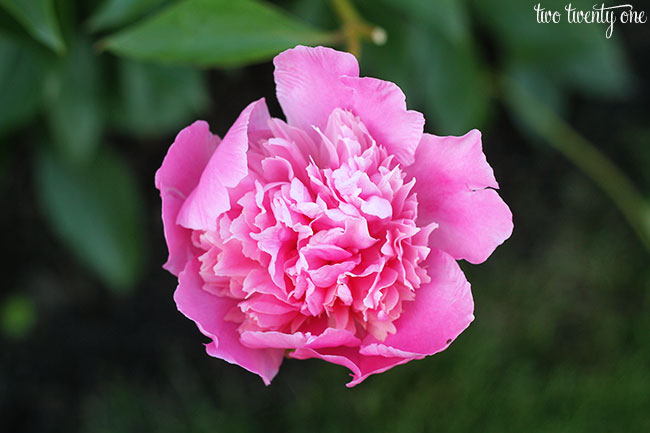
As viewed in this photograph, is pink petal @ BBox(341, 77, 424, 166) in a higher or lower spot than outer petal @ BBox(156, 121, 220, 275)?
higher

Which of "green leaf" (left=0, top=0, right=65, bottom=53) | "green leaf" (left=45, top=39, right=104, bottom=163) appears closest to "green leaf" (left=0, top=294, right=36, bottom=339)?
"green leaf" (left=45, top=39, right=104, bottom=163)

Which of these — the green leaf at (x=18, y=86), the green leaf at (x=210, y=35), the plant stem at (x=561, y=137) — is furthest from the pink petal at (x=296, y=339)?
the plant stem at (x=561, y=137)

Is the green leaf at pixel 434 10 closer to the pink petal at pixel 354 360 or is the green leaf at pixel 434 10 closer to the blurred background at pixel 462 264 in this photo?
the blurred background at pixel 462 264

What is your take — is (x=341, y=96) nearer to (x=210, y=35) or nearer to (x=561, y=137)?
(x=210, y=35)

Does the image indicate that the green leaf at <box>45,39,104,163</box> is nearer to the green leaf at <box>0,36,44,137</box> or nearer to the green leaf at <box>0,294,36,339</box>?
the green leaf at <box>0,36,44,137</box>

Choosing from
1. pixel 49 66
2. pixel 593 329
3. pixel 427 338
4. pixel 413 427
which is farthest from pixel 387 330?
pixel 593 329

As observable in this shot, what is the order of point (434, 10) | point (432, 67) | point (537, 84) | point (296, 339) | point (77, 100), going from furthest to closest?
point (537, 84)
point (432, 67)
point (77, 100)
point (434, 10)
point (296, 339)

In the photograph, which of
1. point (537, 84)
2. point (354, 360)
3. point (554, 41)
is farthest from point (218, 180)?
point (537, 84)
